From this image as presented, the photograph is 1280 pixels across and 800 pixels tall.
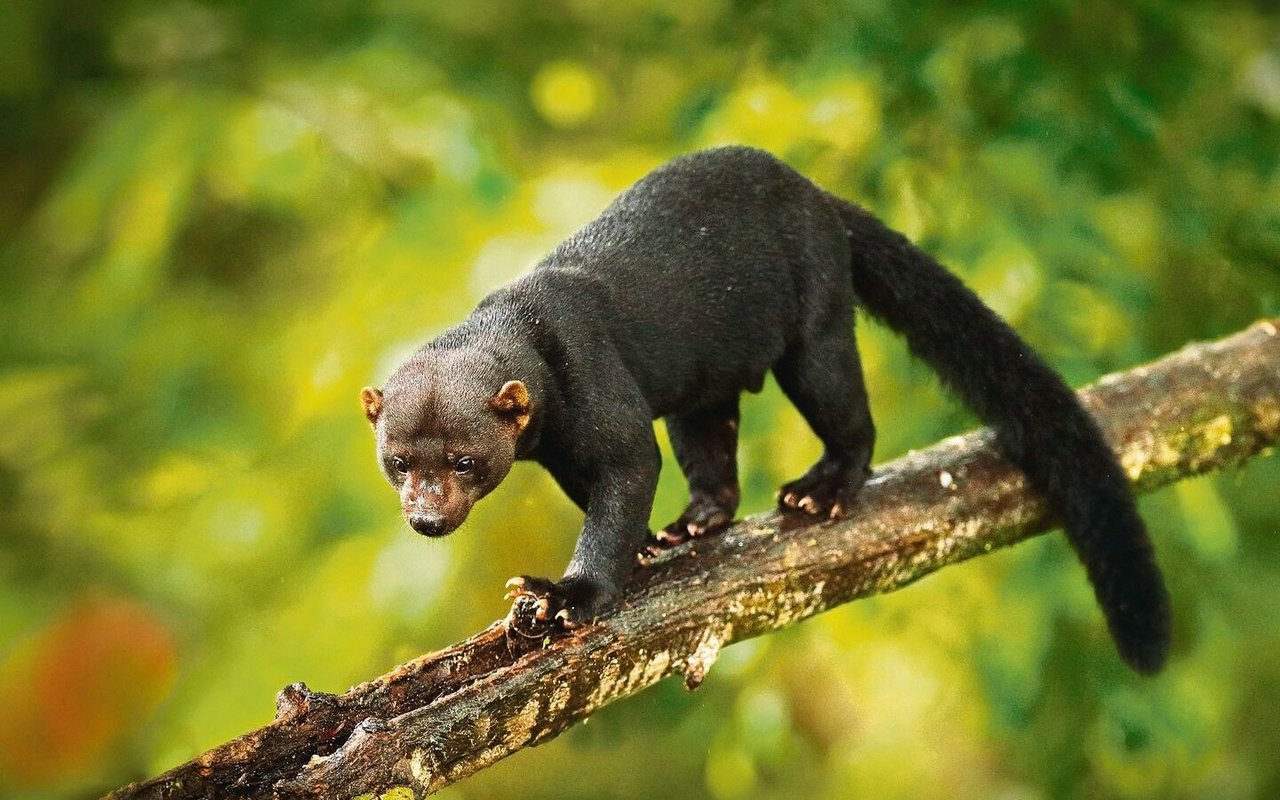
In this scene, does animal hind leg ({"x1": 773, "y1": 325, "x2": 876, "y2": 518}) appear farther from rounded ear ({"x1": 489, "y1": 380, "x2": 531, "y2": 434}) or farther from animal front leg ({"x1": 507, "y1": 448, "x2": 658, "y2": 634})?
rounded ear ({"x1": 489, "y1": 380, "x2": 531, "y2": 434})

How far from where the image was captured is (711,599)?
470 cm

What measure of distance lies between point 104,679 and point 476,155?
359 centimetres

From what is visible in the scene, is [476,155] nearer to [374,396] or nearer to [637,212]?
[637,212]

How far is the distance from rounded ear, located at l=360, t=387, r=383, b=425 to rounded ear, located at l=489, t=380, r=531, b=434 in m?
0.40

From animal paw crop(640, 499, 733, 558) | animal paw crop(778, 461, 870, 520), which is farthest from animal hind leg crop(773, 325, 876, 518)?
animal paw crop(640, 499, 733, 558)

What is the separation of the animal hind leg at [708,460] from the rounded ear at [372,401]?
1.28 m

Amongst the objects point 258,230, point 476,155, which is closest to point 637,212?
point 476,155

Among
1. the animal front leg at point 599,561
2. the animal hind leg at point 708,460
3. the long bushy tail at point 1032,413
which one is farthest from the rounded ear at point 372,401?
the long bushy tail at point 1032,413

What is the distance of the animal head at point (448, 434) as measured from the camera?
14.4 feet

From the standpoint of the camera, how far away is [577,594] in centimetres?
443

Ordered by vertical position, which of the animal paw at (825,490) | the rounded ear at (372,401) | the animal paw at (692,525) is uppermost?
the rounded ear at (372,401)

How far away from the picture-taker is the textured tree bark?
383 cm

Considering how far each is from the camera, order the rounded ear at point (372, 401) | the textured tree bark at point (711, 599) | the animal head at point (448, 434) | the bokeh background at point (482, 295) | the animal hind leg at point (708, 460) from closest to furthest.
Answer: the textured tree bark at point (711, 599)
the animal head at point (448, 434)
the rounded ear at point (372, 401)
the animal hind leg at point (708, 460)
the bokeh background at point (482, 295)

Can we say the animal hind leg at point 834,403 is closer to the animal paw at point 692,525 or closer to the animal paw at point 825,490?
the animal paw at point 825,490
